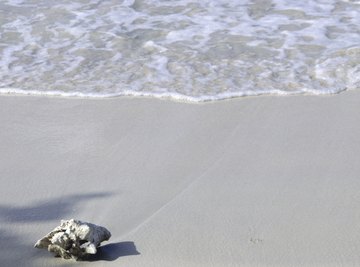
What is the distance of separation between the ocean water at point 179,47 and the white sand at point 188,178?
331mm

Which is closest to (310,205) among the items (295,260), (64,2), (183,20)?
(295,260)

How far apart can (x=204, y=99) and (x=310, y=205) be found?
181 centimetres

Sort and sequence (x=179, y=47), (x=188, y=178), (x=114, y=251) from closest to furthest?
(x=114, y=251) → (x=188, y=178) → (x=179, y=47)

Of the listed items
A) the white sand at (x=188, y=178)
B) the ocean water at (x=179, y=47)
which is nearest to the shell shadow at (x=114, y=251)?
the white sand at (x=188, y=178)

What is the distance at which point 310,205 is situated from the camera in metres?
4.07

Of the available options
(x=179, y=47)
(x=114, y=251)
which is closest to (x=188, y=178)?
(x=114, y=251)

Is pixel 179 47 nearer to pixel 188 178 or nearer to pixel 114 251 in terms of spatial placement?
pixel 188 178

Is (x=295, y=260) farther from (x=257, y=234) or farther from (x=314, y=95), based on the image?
(x=314, y=95)

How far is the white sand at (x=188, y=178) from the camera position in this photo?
3.65 meters

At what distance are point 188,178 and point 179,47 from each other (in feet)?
8.62

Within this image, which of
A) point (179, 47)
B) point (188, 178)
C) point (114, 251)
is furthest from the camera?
point (179, 47)

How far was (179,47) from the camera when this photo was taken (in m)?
6.87

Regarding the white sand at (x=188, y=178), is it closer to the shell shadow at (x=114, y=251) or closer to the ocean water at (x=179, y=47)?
the shell shadow at (x=114, y=251)

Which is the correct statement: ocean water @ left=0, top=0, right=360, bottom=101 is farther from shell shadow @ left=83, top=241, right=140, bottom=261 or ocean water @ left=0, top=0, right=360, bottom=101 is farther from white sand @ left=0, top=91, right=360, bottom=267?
shell shadow @ left=83, top=241, right=140, bottom=261
